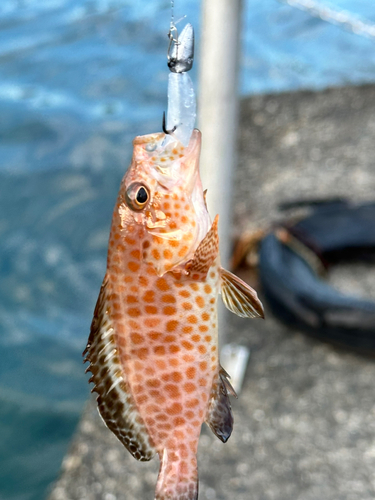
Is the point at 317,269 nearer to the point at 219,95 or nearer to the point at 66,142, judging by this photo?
the point at 219,95

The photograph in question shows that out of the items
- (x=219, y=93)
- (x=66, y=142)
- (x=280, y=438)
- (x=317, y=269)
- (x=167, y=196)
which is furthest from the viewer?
(x=66, y=142)

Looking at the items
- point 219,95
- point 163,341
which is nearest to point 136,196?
point 163,341

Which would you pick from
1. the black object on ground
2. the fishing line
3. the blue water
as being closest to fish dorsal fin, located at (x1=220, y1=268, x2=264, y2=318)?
the blue water

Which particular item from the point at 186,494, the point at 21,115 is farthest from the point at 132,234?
the point at 21,115

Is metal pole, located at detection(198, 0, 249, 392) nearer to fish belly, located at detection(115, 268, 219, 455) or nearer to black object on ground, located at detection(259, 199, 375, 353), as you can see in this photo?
black object on ground, located at detection(259, 199, 375, 353)

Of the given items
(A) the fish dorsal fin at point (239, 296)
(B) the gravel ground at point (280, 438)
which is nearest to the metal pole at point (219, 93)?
(B) the gravel ground at point (280, 438)

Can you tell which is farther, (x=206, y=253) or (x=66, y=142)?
(x=66, y=142)

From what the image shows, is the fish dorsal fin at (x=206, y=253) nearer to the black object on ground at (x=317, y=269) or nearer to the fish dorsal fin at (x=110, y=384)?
the fish dorsal fin at (x=110, y=384)
